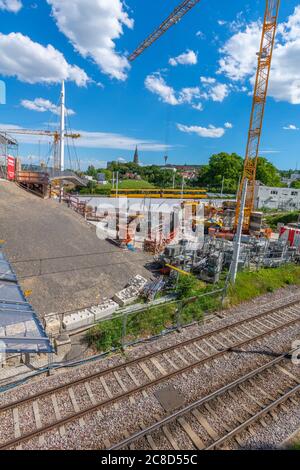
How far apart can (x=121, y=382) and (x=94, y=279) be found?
6.08 meters

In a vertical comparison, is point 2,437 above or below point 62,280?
below

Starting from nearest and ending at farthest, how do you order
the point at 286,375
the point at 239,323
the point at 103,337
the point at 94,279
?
the point at 286,375, the point at 103,337, the point at 239,323, the point at 94,279

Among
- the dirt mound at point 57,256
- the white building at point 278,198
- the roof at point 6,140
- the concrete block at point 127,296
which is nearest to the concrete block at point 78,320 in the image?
the dirt mound at point 57,256

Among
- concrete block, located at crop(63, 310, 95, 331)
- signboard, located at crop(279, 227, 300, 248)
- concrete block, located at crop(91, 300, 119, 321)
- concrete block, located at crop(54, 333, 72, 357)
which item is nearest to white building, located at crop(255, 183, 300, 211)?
signboard, located at crop(279, 227, 300, 248)

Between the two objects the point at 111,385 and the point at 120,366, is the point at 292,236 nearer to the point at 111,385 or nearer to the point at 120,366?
the point at 120,366

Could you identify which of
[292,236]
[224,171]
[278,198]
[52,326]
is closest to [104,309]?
[52,326]

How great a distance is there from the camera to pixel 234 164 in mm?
76438

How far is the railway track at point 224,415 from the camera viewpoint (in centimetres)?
590

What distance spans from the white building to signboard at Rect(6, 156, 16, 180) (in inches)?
1894

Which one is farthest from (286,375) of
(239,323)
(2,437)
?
(2,437)

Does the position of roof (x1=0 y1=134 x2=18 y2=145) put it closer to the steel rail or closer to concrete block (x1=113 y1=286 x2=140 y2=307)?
concrete block (x1=113 y1=286 x2=140 y2=307)

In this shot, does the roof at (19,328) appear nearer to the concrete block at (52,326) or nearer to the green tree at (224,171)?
the concrete block at (52,326)
